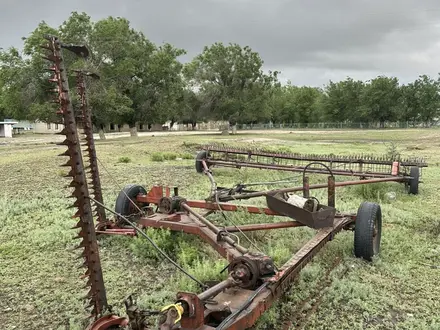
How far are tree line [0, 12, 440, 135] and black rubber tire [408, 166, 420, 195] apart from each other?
6.82 metres

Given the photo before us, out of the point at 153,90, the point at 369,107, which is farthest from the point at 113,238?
the point at 369,107

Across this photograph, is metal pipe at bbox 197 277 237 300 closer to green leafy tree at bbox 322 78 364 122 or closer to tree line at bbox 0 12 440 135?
tree line at bbox 0 12 440 135

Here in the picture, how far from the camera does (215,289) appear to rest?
280cm

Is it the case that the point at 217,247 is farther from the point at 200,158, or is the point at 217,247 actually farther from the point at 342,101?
the point at 342,101

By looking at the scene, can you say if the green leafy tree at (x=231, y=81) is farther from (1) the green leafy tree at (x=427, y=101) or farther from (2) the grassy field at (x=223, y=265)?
(2) the grassy field at (x=223, y=265)

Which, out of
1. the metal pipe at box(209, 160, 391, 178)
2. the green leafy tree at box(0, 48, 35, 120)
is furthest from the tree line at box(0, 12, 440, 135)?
the metal pipe at box(209, 160, 391, 178)

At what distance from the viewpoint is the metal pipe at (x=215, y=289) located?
2660mm

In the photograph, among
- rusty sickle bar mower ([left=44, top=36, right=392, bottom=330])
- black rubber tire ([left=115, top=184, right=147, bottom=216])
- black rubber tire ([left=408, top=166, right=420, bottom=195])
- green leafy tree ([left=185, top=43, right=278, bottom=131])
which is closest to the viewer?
rusty sickle bar mower ([left=44, top=36, right=392, bottom=330])

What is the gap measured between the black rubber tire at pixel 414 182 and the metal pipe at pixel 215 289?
22.4 ft

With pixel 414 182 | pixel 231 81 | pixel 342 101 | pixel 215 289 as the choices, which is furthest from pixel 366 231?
pixel 342 101

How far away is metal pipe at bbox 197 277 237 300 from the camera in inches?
105

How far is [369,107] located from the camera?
70.2 m

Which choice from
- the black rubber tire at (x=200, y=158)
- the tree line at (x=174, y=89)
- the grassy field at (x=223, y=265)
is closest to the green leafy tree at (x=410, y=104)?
the tree line at (x=174, y=89)

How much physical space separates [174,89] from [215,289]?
35.7 m
